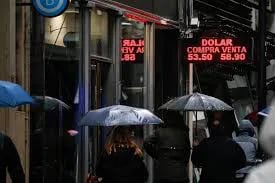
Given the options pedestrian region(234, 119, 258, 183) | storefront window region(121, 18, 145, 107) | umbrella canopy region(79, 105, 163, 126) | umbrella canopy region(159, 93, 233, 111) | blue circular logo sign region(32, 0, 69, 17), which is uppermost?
blue circular logo sign region(32, 0, 69, 17)

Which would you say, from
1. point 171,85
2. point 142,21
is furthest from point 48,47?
point 171,85

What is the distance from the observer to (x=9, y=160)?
7.64 m

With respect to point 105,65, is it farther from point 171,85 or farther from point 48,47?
point 171,85

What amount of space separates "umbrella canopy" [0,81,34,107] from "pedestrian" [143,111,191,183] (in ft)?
11.1

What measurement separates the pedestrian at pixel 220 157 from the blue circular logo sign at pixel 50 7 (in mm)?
2913

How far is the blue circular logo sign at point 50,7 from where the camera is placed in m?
10.4

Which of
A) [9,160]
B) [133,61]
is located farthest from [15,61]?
[133,61]

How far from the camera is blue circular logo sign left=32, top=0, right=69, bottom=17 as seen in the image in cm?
1035

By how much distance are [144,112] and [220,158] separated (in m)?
1.34

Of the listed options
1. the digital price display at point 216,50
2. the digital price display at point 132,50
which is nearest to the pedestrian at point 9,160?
the digital price display at point 132,50

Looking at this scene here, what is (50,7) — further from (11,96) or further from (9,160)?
(9,160)

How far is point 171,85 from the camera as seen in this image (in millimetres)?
18297

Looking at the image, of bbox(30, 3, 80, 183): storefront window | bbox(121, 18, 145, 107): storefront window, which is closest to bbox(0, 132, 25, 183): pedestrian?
bbox(30, 3, 80, 183): storefront window

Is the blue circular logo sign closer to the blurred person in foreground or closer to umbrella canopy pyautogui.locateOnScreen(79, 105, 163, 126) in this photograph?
umbrella canopy pyautogui.locateOnScreen(79, 105, 163, 126)
